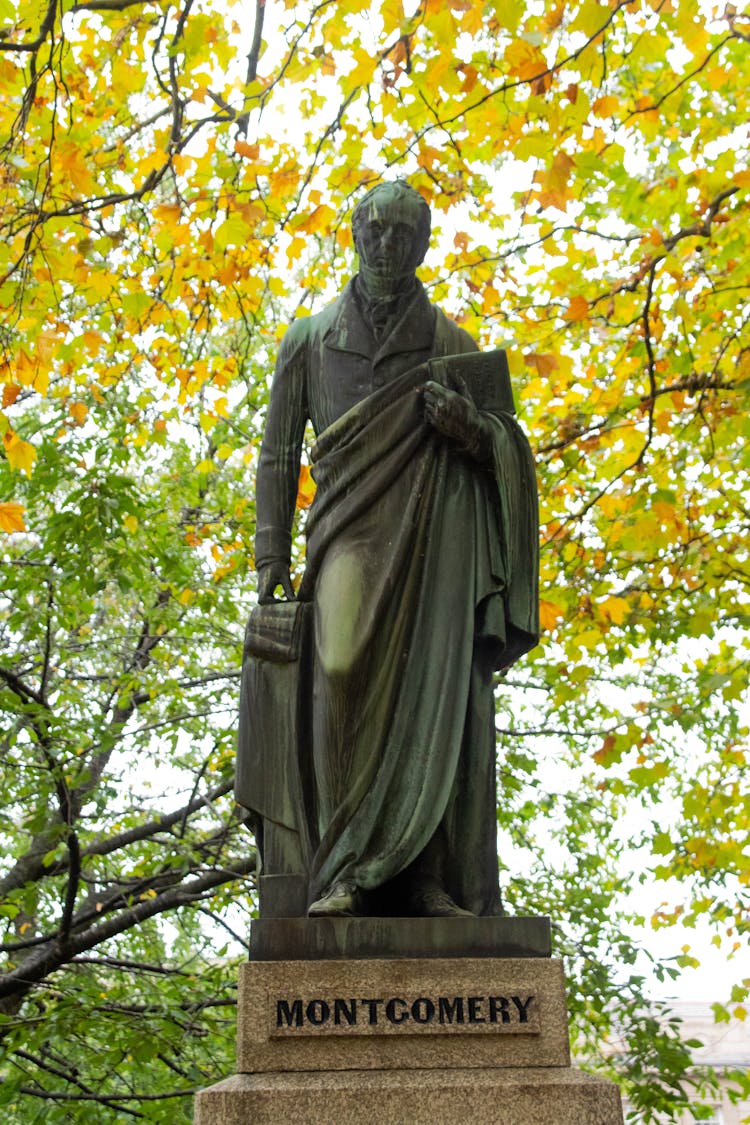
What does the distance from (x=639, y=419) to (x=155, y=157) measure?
12.9 feet

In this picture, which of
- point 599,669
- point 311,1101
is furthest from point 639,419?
point 311,1101

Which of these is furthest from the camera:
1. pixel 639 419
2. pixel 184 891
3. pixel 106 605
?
pixel 106 605

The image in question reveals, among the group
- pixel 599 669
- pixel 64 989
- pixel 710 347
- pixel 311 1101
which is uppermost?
pixel 710 347

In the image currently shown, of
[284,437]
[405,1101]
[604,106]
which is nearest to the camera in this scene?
[405,1101]

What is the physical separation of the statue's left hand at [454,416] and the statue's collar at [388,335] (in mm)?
282

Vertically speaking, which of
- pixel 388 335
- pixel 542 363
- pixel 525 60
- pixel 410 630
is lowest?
pixel 410 630

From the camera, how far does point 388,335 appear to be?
181 inches

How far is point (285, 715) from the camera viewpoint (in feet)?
14.0

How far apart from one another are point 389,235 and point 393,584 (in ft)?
4.21

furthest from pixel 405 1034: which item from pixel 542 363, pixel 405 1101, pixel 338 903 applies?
pixel 542 363

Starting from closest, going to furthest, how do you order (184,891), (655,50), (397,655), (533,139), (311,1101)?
(311,1101) < (397,655) < (533,139) < (655,50) < (184,891)

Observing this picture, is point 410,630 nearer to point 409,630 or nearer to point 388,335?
point 409,630

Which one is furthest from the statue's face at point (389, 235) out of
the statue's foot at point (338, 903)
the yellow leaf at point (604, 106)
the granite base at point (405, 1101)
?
the yellow leaf at point (604, 106)

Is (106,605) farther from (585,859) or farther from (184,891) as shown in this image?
(585,859)
